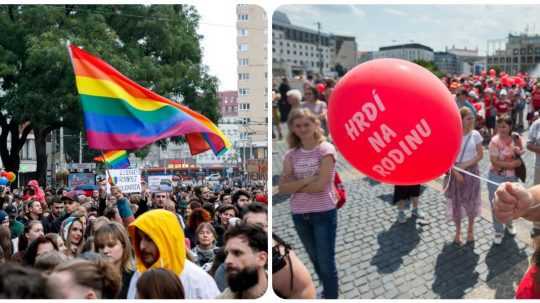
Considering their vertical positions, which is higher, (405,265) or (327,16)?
(327,16)

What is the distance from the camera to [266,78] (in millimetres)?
2793

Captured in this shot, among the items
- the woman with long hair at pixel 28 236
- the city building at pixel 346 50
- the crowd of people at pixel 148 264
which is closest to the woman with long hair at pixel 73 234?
the crowd of people at pixel 148 264

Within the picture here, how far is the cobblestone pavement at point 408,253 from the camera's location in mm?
2848

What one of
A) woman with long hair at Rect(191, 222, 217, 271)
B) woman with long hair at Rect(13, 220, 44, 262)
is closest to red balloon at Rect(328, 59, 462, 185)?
woman with long hair at Rect(191, 222, 217, 271)

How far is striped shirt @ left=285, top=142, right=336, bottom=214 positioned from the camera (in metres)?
2.65

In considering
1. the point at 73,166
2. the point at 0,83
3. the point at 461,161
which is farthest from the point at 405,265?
the point at 73,166

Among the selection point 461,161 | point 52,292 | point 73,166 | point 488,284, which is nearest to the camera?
point 52,292

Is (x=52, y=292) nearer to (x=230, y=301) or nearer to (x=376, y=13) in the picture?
(x=230, y=301)

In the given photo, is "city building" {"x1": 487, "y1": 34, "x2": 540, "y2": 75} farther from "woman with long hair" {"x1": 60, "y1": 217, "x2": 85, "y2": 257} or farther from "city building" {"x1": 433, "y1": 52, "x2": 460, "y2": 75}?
"woman with long hair" {"x1": 60, "y1": 217, "x2": 85, "y2": 257}

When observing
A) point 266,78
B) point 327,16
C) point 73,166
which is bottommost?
point 73,166

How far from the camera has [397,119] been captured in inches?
87.4

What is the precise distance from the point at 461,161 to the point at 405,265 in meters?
0.66

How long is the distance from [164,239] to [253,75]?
3.26ft

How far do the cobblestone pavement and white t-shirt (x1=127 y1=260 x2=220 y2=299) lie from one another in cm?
47
